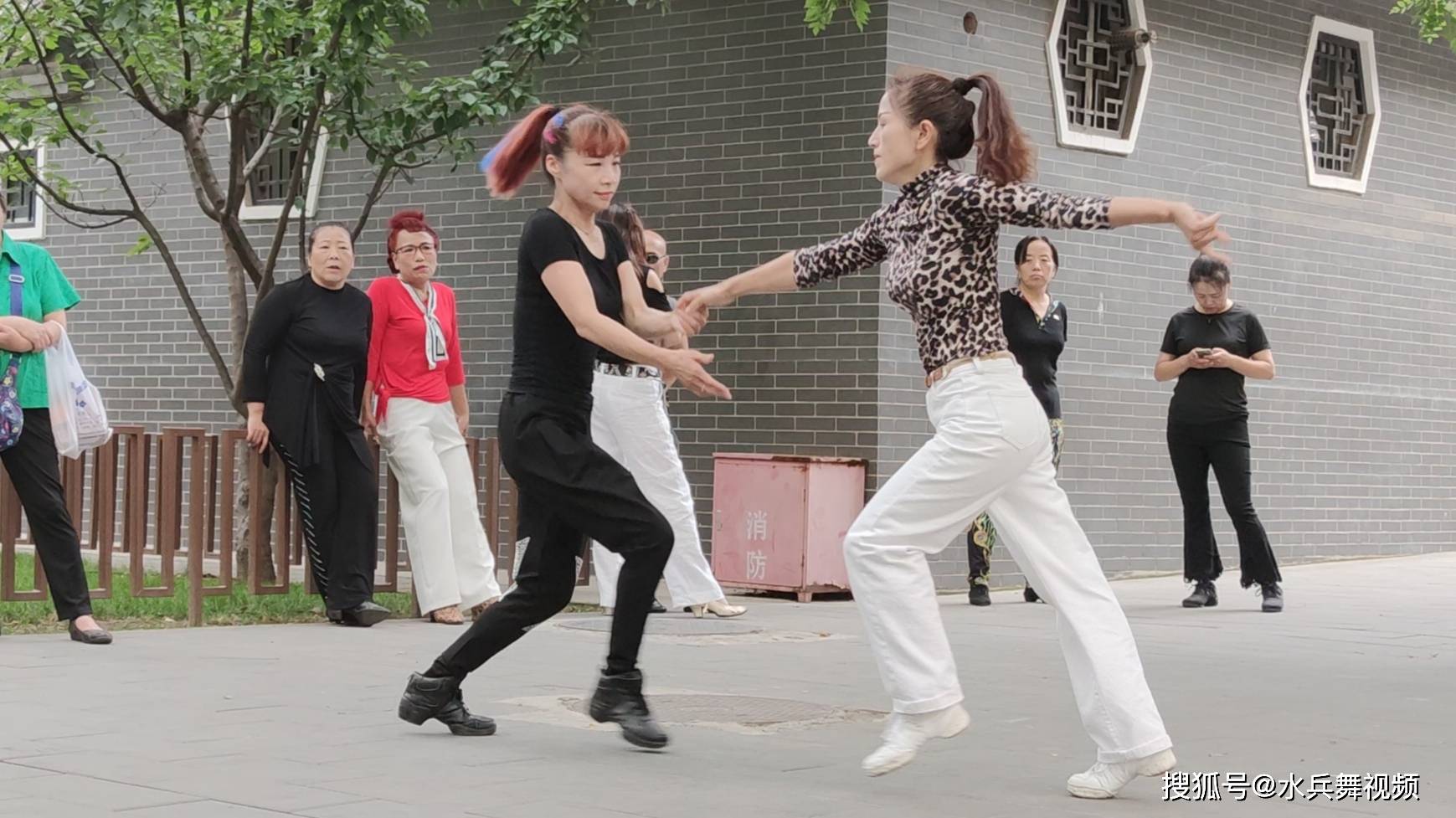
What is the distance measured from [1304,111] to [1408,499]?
351cm

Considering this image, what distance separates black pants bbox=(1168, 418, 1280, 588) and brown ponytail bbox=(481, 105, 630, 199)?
6.09 meters

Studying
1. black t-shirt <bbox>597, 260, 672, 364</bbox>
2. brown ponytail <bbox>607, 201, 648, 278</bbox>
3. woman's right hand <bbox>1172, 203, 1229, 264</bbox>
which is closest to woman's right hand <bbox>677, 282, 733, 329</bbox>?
woman's right hand <bbox>1172, 203, 1229, 264</bbox>

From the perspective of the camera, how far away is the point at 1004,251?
13.3 metres

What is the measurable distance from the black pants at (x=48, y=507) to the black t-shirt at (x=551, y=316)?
12.2 ft

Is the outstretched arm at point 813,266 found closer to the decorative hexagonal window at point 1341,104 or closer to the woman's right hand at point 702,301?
the woman's right hand at point 702,301

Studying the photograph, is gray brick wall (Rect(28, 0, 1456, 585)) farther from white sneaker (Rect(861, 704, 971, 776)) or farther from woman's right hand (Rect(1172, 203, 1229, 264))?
woman's right hand (Rect(1172, 203, 1229, 264))

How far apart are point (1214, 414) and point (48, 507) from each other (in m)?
6.36

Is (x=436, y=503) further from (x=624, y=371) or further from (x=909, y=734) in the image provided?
(x=909, y=734)

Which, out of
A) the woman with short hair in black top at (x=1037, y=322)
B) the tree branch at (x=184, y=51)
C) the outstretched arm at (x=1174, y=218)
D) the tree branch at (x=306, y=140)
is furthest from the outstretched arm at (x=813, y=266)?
the tree branch at (x=184, y=51)

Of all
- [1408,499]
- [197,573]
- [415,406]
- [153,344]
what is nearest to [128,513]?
[197,573]

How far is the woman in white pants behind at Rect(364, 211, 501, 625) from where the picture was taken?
10586 millimetres

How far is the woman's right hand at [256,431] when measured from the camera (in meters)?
10.5

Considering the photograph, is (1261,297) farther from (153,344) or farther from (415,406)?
(153,344)

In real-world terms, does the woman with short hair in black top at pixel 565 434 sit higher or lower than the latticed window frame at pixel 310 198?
lower
